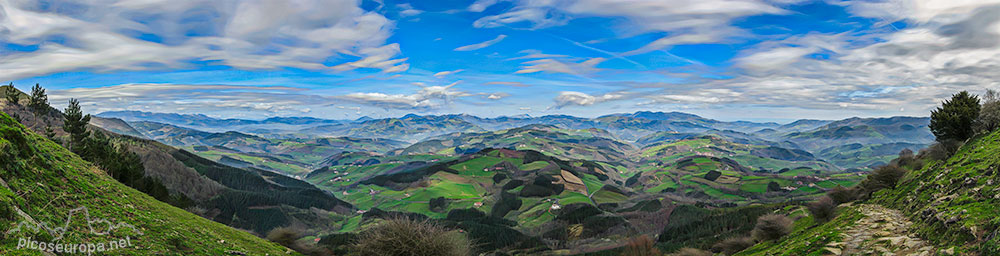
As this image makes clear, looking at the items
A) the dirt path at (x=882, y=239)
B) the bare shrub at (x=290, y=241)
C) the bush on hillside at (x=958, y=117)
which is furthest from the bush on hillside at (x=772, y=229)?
the bare shrub at (x=290, y=241)

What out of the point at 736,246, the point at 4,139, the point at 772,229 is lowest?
the point at 736,246

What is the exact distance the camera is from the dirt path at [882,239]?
17.7m

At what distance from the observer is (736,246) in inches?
1998

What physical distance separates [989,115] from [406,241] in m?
58.9

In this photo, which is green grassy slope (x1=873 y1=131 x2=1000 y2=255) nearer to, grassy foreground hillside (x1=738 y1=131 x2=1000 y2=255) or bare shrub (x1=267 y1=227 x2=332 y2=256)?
grassy foreground hillside (x1=738 y1=131 x2=1000 y2=255)

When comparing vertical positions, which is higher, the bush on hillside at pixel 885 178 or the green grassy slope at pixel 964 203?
the green grassy slope at pixel 964 203

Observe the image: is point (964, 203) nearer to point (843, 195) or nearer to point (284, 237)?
point (843, 195)

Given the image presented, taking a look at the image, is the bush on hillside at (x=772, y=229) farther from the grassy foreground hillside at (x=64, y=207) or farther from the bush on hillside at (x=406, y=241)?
the grassy foreground hillside at (x=64, y=207)

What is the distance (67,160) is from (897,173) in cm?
7223

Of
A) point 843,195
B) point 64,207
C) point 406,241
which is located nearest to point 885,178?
point 843,195

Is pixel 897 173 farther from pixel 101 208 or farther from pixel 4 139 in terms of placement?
pixel 4 139

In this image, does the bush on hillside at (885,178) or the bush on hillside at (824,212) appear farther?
the bush on hillside at (824,212)

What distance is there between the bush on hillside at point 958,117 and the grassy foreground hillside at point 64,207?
239 ft

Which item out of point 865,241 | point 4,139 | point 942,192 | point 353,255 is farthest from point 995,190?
point 4,139
